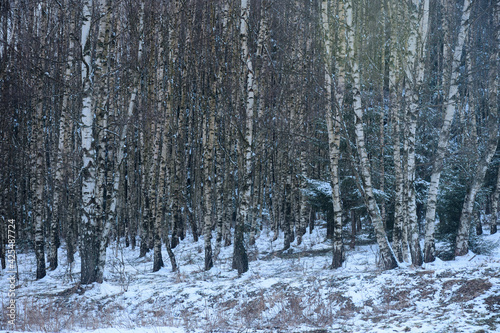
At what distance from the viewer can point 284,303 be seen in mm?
7297

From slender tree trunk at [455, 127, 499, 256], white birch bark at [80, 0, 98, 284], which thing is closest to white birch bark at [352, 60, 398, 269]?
slender tree trunk at [455, 127, 499, 256]

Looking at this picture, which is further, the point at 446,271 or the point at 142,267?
the point at 142,267

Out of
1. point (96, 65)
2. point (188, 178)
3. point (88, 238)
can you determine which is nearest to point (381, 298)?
point (88, 238)

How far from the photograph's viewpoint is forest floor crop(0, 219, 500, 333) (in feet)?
18.6

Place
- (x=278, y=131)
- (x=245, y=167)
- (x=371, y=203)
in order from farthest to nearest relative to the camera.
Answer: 1. (x=278, y=131)
2. (x=245, y=167)
3. (x=371, y=203)

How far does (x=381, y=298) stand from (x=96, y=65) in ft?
28.7

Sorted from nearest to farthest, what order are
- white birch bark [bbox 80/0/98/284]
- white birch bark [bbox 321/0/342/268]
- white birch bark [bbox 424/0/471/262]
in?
white birch bark [bbox 80/0/98/284]
white birch bark [bbox 424/0/471/262]
white birch bark [bbox 321/0/342/268]

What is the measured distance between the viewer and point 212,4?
1545 cm

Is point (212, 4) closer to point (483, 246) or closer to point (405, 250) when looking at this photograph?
point (405, 250)

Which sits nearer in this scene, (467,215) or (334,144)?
(334,144)

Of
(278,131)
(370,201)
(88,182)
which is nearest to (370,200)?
(370,201)

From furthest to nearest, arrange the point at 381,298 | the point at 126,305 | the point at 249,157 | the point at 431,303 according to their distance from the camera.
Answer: the point at 249,157 → the point at 126,305 → the point at 381,298 → the point at 431,303

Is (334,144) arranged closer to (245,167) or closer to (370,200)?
(370,200)

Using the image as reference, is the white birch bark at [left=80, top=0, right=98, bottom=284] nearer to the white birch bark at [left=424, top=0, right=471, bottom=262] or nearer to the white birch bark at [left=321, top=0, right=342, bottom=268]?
the white birch bark at [left=321, top=0, right=342, bottom=268]
